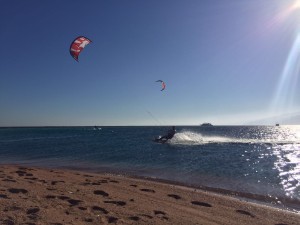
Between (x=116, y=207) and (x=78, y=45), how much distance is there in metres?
11.1

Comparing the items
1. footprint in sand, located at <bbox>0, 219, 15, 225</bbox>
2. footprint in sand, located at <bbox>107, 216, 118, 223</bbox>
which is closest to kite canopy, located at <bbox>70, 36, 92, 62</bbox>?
footprint in sand, located at <bbox>107, 216, 118, 223</bbox>

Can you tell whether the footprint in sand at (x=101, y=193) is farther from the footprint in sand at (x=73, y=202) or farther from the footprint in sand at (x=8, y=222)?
the footprint in sand at (x=8, y=222)

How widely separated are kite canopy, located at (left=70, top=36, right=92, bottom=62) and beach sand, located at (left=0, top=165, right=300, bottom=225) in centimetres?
792

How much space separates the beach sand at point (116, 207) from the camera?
6.67 m

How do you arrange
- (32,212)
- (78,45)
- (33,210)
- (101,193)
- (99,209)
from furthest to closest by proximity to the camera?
(78,45) < (101,193) < (99,209) < (33,210) < (32,212)

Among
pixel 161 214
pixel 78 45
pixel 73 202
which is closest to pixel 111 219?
pixel 161 214

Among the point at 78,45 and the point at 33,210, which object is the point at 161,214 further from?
the point at 78,45

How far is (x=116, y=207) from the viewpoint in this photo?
7898 millimetres

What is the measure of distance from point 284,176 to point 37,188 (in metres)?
13.9

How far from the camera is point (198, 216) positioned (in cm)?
786

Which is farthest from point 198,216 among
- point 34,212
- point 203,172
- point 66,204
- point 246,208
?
point 203,172

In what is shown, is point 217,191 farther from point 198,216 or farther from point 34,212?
point 34,212

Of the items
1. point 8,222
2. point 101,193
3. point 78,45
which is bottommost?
point 8,222

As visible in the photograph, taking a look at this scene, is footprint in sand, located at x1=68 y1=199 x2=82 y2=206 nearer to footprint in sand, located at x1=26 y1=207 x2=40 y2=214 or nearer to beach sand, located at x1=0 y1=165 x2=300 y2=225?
beach sand, located at x1=0 y1=165 x2=300 y2=225
